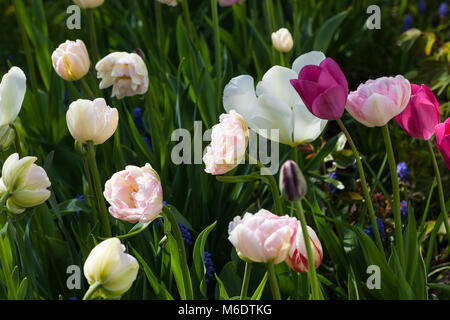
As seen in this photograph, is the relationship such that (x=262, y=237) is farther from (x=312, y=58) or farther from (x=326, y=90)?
(x=312, y=58)

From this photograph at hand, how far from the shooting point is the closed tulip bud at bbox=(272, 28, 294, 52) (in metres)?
1.51

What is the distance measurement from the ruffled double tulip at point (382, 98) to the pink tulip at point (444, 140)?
7 centimetres

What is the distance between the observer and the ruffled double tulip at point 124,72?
1.26 metres

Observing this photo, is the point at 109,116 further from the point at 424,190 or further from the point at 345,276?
the point at 424,190

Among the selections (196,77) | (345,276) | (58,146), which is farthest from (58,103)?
(345,276)

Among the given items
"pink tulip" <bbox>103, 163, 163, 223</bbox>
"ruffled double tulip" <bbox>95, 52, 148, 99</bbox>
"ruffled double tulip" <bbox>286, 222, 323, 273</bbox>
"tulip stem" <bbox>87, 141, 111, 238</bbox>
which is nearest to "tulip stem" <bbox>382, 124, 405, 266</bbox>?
"ruffled double tulip" <bbox>286, 222, 323, 273</bbox>

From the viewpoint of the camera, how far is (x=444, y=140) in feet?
2.98

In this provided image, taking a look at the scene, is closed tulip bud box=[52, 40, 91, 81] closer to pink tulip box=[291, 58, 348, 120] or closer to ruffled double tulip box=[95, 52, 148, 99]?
ruffled double tulip box=[95, 52, 148, 99]

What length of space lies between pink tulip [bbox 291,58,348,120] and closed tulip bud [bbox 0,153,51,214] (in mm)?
369

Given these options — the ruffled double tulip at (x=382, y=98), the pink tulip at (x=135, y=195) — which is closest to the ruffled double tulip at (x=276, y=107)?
the ruffled double tulip at (x=382, y=98)

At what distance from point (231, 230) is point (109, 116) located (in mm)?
293

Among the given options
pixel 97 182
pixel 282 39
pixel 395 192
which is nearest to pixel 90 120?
pixel 97 182

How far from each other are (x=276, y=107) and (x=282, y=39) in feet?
1.96
